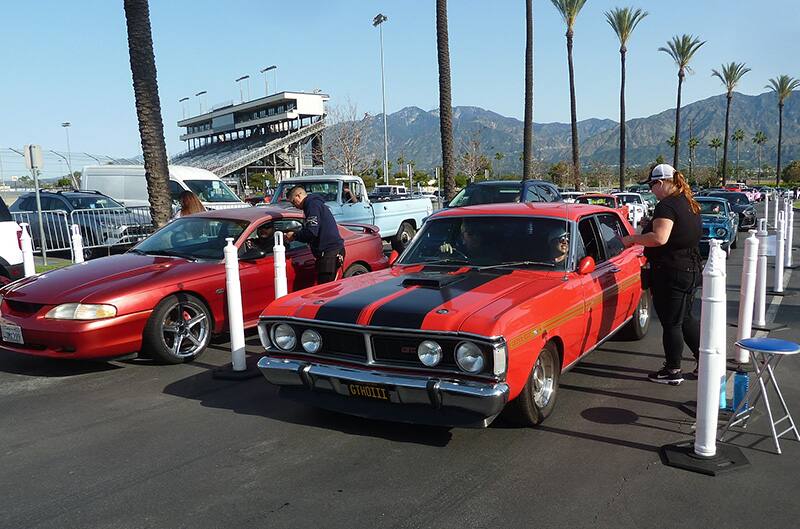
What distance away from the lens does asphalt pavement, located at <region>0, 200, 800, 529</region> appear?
3.59 m

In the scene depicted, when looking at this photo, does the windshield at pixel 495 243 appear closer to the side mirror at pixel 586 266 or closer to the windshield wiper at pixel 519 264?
the windshield wiper at pixel 519 264

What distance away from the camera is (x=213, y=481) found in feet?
13.3

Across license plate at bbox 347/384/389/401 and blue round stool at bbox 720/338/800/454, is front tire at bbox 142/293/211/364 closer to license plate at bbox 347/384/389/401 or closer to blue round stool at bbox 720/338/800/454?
license plate at bbox 347/384/389/401

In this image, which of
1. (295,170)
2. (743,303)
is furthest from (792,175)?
(743,303)

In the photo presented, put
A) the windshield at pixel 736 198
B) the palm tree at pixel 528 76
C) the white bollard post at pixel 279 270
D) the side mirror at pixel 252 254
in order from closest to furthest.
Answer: the white bollard post at pixel 279 270 < the side mirror at pixel 252 254 < the windshield at pixel 736 198 < the palm tree at pixel 528 76

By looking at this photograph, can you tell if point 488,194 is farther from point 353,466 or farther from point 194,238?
point 353,466

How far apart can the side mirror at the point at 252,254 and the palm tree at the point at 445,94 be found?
476 inches

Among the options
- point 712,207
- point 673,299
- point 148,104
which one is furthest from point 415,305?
point 712,207

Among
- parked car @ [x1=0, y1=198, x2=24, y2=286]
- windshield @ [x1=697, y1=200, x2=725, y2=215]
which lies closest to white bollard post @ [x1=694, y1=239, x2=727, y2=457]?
parked car @ [x1=0, y1=198, x2=24, y2=286]

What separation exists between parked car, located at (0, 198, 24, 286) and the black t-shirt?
8252 millimetres

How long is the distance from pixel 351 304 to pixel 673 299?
9.16 feet

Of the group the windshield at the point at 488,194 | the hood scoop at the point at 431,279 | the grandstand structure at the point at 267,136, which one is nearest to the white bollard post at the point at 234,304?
the hood scoop at the point at 431,279

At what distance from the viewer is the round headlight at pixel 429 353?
4242 mm

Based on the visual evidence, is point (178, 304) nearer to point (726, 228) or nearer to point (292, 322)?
point (292, 322)
